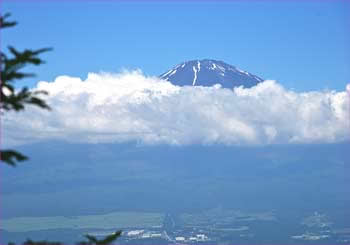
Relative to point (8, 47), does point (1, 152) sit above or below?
below

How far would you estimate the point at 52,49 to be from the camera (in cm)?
2556

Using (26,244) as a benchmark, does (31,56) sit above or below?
above

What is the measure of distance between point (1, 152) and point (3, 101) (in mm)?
1742

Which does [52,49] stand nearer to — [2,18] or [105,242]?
[2,18]

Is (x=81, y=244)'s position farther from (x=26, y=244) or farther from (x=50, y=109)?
(x=50, y=109)

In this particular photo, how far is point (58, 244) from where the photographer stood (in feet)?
80.7

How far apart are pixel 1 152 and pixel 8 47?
11.9 feet

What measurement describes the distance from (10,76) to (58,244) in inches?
238

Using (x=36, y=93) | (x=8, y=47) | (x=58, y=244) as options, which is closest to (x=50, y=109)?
(x=36, y=93)

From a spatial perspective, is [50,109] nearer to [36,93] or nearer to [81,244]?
[36,93]

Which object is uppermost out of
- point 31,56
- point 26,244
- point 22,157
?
point 31,56

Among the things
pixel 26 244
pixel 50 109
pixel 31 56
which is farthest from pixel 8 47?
pixel 26 244

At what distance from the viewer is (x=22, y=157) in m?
24.5

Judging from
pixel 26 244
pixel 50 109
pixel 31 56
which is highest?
pixel 31 56
